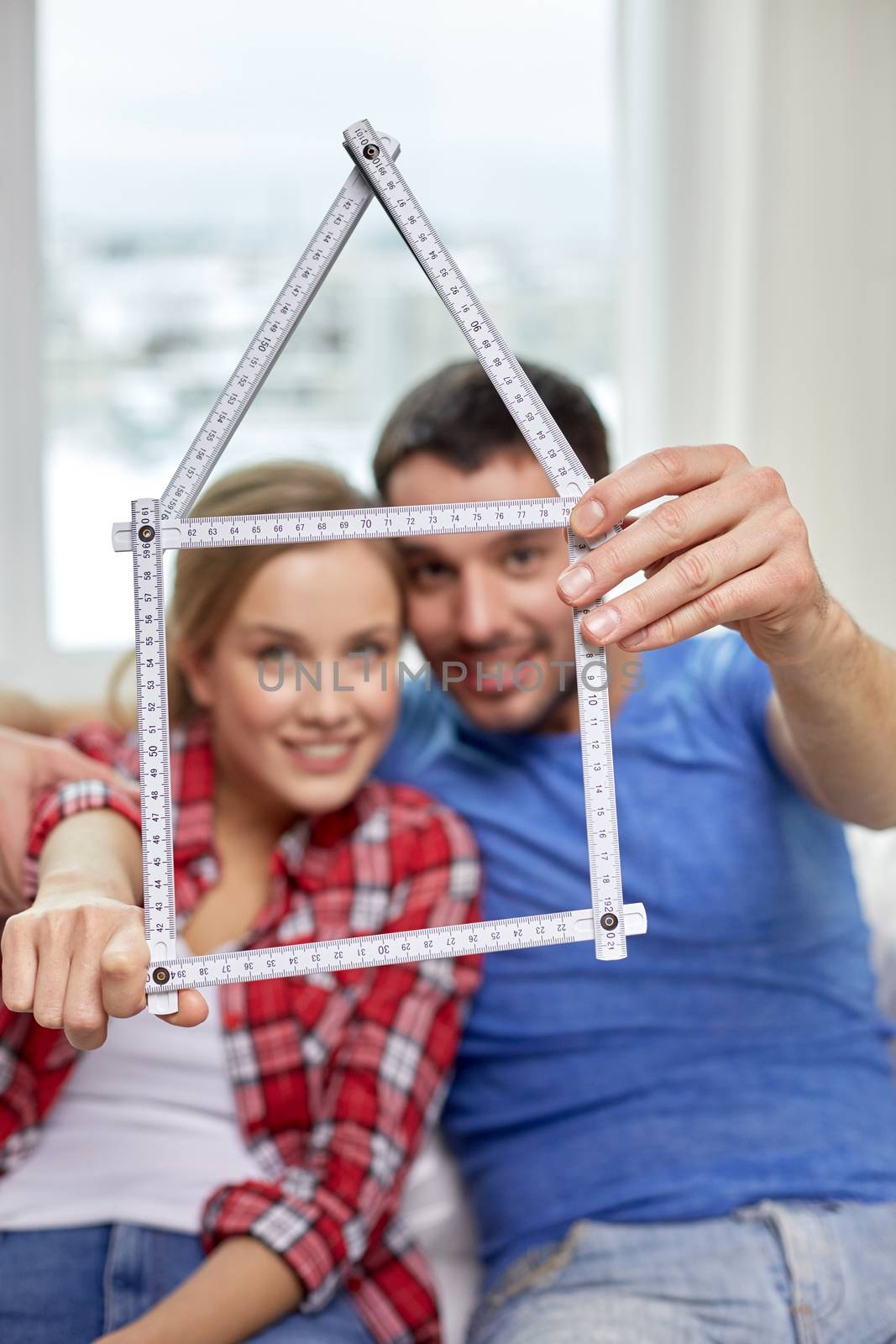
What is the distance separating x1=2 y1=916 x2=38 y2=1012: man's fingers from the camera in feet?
3.42

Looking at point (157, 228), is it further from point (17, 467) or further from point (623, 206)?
point (623, 206)

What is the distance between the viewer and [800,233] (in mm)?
2586

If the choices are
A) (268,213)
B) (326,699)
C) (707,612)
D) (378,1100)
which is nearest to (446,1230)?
(378,1100)

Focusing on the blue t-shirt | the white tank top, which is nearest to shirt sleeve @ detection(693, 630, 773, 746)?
the blue t-shirt

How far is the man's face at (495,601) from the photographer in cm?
162

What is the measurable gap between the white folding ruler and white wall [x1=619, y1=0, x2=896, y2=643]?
63.6 inches

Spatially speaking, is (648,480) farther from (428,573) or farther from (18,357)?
(18,357)

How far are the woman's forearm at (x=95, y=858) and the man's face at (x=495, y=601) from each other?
20.8 inches

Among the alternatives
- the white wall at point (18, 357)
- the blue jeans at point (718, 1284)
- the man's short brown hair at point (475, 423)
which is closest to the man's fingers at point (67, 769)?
the man's short brown hair at point (475, 423)

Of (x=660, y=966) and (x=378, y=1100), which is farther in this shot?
(x=660, y=966)

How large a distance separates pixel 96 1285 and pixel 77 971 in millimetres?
506

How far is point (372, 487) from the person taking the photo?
186 cm

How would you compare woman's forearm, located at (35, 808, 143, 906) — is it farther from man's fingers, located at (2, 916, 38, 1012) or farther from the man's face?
the man's face

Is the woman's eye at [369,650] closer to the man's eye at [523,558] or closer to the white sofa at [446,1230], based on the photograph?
the man's eye at [523,558]
